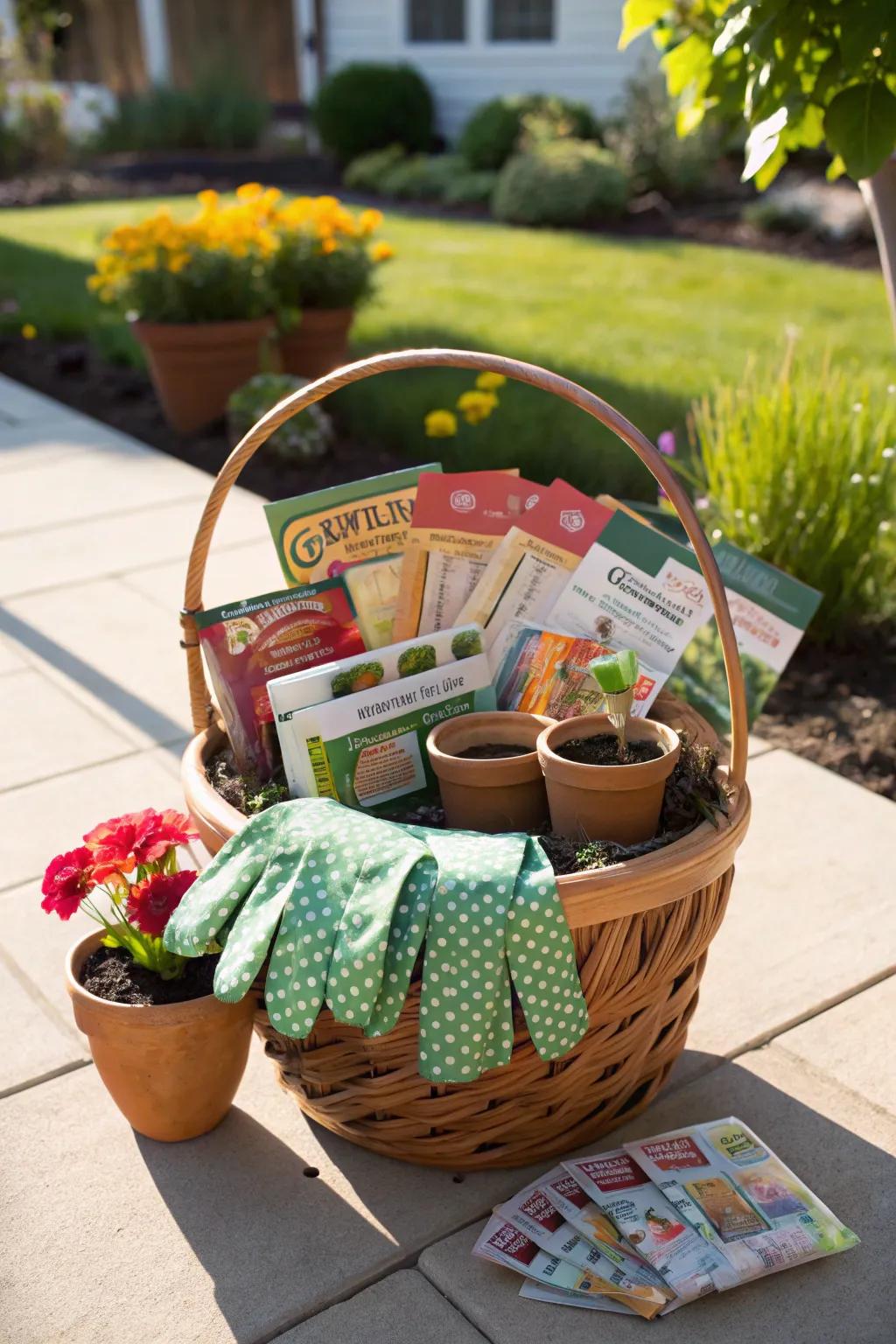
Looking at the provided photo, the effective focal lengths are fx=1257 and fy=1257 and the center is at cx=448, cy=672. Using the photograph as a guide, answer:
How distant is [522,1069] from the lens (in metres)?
1.71

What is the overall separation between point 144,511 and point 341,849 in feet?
10.7

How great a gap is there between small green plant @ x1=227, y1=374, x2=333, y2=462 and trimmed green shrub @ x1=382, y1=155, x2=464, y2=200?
8.16m

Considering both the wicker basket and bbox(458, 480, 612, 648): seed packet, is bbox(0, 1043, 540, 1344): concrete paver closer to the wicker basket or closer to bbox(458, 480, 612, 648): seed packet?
the wicker basket

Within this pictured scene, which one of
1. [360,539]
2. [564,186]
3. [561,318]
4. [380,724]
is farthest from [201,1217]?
[564,186]

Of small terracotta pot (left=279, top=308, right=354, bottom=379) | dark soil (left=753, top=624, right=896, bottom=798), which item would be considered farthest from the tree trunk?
small terracotta pot (left=279, top=308, right=354, bottom=379)

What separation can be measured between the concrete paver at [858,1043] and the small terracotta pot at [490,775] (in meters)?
0.64

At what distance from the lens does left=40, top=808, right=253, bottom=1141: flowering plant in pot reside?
1791 mm

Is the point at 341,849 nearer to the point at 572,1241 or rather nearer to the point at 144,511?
the point at 572,1241

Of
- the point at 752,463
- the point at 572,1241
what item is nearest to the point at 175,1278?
the point at 572,1241

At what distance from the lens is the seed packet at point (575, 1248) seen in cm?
159

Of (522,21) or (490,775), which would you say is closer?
(490,775)

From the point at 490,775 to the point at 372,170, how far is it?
12.6 metres

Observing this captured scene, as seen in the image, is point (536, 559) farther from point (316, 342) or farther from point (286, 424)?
point (316, 342)

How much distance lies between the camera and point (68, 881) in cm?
183
